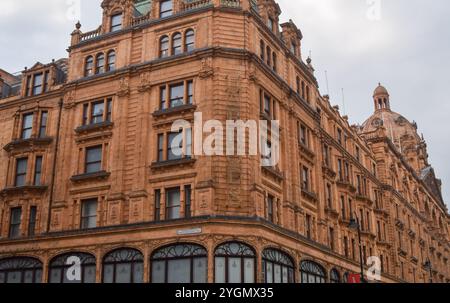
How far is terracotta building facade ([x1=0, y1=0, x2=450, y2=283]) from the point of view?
109 ft

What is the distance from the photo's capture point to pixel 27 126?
142 ft

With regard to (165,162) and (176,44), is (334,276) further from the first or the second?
(176,44)

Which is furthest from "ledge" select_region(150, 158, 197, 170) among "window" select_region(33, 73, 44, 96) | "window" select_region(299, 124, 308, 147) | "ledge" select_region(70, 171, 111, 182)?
"window" select_region(33, 73, 44, 96)

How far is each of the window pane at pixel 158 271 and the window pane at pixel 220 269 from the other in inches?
137

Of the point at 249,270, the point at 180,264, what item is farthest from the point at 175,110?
the point at 249,270

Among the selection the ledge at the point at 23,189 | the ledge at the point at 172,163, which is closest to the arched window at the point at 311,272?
the ledge at the point at 172,163

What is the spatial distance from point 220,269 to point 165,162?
26.1 feet

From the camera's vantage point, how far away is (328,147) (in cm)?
5062

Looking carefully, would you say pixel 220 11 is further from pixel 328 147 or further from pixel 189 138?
pixel 328 147

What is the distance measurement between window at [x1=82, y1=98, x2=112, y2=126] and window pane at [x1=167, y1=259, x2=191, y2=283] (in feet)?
40.6

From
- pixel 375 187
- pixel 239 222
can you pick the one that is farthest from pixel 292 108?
pixel 375 187

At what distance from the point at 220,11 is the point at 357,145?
2864 centimetres

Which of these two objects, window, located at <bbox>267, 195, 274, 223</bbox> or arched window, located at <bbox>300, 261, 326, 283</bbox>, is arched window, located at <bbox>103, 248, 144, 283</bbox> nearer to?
window, located at <bbox>267, 195, 274, 223</bbox>

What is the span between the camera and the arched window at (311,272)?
38.3 meters
